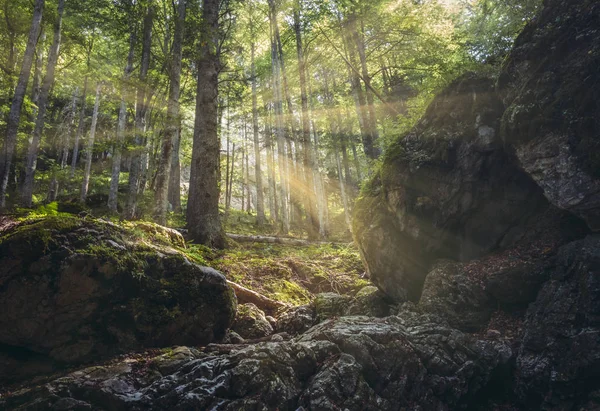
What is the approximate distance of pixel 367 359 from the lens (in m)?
4.22

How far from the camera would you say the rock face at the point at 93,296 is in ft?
12.6

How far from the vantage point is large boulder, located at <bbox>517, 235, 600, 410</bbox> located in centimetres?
373

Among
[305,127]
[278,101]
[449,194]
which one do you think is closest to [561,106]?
[449,194]

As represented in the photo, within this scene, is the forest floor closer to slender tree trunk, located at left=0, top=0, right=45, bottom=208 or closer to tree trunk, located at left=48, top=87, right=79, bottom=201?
slender tree trunk, located at left=0, top=0, right=45, bottom=208

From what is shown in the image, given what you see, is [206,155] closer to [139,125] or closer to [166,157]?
[166,157]

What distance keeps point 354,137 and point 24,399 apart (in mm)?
21477

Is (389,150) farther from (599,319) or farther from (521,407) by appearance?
(521,407)

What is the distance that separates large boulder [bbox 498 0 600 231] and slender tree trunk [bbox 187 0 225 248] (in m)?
7.63

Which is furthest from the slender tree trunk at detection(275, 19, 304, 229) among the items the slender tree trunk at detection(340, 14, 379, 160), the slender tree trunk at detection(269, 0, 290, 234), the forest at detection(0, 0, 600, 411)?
the forest at detection(0, 0, 600, 411)

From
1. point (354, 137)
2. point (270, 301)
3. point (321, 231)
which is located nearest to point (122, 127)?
point (321, 231)

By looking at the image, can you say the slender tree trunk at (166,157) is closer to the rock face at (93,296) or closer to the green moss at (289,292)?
the green moss at (289,292)

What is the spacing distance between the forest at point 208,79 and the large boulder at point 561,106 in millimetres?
1193

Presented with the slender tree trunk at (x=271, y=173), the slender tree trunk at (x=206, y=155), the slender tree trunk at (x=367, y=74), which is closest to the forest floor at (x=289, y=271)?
the slender tree trunk at (x=206, y=155)

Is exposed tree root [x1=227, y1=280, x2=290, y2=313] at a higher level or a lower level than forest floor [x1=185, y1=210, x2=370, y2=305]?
lower
